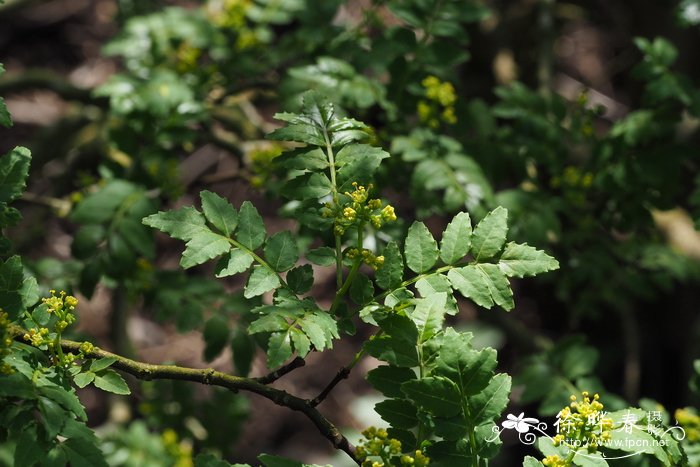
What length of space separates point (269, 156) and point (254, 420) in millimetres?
1791

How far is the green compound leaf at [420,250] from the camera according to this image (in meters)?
1.65

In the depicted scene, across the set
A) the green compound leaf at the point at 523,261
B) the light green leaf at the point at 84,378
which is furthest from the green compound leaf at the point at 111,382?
the green compound leaf at the point at 523,261

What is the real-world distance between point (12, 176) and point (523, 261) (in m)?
1.05

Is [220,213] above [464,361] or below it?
above

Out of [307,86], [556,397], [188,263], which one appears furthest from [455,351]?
[307,86]

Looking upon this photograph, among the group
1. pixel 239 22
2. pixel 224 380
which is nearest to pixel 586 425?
pixel 224 380

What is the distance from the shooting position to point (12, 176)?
160 centimetres

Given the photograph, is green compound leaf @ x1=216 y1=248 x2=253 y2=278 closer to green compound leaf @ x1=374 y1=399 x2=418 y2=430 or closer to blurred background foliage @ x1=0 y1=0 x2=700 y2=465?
blurred background foliage @ x1=0 y1=0 x2=700 y2=465

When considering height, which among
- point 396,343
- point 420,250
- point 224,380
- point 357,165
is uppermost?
point 357,165

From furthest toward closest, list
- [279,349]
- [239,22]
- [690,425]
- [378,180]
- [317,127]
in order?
[239,22], [378,180], [690,425], [317,127], [279,349]

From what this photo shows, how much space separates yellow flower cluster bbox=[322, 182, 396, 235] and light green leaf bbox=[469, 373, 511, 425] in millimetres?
392

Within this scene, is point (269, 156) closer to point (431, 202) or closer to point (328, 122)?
point (431, 202)

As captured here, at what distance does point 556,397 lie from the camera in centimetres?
231

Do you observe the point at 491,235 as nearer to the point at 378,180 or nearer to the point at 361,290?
the point at 361,290
